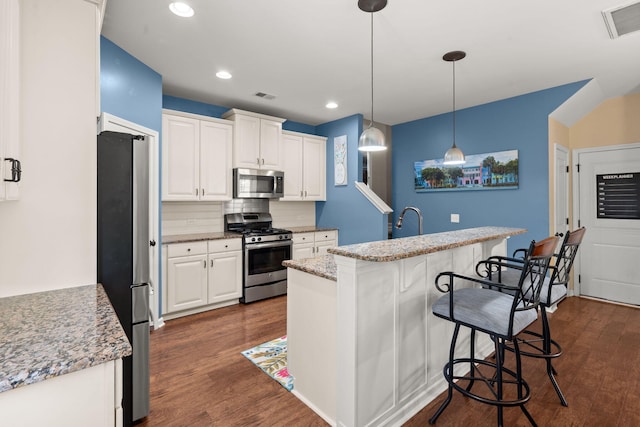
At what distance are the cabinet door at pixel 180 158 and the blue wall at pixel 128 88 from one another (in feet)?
1.15

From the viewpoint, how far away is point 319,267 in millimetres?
2014

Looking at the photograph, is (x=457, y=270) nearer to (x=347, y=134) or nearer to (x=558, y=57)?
(x=558, y=57)

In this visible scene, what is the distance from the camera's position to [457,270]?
2379 millimetres

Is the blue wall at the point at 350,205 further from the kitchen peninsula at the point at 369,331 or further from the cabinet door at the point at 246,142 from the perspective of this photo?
the kitchen peninsula at the point at 369,331

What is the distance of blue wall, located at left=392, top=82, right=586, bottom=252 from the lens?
3840mm

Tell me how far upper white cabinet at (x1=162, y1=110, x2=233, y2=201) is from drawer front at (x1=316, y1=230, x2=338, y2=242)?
1.47 metres

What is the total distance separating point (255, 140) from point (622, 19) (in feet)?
12.3

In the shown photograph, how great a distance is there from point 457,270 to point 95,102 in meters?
2.49

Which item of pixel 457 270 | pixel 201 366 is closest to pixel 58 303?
pixel 201 366

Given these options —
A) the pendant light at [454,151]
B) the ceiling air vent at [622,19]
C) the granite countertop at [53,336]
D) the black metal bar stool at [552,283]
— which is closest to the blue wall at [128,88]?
the granite countertop at [53,336]

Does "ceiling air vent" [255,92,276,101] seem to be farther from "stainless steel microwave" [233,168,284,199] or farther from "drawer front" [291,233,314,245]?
"drawer front" [291,233,314,245]

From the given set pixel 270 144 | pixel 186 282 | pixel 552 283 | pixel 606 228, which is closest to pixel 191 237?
pixel 186 282

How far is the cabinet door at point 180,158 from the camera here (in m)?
3.65

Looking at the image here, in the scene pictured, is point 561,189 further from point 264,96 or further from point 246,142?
point 246,142
